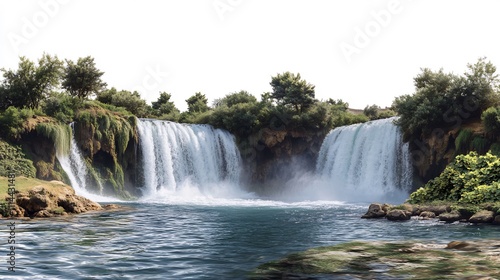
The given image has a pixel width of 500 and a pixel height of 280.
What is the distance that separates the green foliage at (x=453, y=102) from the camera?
33.9 m

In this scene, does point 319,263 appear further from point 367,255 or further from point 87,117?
point 87,117

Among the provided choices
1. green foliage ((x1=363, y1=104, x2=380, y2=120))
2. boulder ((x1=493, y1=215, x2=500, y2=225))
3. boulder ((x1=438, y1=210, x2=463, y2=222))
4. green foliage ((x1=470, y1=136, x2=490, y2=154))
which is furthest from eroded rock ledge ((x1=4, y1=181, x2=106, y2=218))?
green foliage ((x1=363, y1=104, x2=380, y2=120))

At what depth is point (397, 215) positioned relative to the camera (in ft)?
70.6

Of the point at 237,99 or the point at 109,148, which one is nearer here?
the point at 109,148

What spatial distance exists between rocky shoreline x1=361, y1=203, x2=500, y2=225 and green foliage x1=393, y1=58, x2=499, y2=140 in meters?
13.2

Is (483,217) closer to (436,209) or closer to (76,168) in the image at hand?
(436,209)

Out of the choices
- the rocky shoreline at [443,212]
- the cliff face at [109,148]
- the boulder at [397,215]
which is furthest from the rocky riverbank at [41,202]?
the boulder at [397,215]

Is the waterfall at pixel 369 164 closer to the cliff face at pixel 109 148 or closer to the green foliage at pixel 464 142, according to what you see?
the green foliage at pixel 464 142

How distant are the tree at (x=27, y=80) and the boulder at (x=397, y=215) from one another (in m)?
34.5

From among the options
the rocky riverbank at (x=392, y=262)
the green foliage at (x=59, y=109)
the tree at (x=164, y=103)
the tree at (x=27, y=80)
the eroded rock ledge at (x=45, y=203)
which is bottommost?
the rocky riverbank at (x=392, y=262)

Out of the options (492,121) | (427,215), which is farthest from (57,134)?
(492,121)

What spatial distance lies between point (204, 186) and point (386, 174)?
17146mm

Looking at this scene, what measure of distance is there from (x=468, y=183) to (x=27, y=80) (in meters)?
38.3

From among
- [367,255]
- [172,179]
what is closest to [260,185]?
[172,179]
